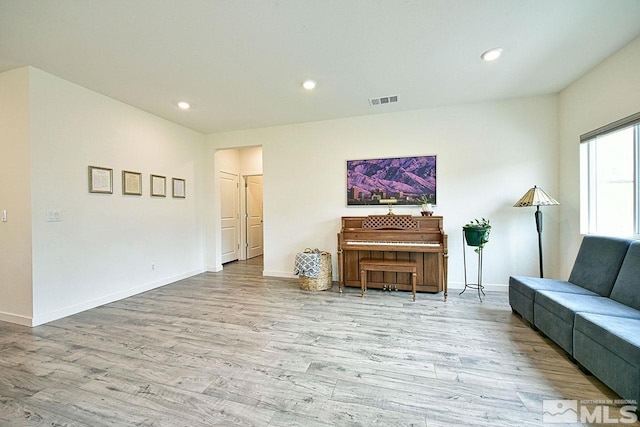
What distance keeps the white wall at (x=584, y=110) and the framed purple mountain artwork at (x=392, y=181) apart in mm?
1574

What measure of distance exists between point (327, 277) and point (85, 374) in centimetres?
279

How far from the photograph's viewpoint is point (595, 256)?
8.20 ft

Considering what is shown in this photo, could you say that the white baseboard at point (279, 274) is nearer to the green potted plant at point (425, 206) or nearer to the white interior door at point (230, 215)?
the white interior door at point (230, 215)

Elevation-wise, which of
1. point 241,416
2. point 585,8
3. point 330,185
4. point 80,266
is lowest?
point 241,416

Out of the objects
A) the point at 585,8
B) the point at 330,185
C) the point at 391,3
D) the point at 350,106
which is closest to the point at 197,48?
the point at 391,3

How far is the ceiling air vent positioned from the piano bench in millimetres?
2229

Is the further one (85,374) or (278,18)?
(278,18)

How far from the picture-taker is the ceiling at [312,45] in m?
1.97

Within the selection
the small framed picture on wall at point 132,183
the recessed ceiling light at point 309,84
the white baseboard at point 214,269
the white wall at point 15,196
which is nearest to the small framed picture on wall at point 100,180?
the small framed picture on wall at point 132,183

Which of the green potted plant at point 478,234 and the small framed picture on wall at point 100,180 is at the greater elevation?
the small framed picture on wall at point 100,180

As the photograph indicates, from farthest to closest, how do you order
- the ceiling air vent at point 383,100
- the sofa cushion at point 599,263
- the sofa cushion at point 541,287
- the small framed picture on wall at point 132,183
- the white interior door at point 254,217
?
1. the white interior door at point 254,217
2. the small framed picture on wall at point 132,183
3. the ceiling air vent at point 383,100
4. the sofa cushion at point 541,287
5. the sofa cushion at point 599,263

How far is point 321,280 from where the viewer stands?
12.9 feet

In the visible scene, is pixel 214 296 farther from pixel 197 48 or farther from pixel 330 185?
pixel 197 48

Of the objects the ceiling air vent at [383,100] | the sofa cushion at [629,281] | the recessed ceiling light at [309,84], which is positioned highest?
the ceiling air vent at [383,100]
